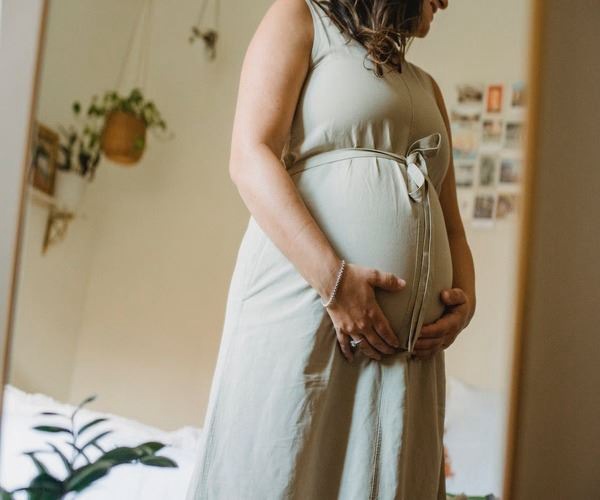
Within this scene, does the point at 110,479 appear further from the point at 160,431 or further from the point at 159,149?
the point at 159,149

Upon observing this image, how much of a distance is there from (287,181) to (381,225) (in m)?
0.12

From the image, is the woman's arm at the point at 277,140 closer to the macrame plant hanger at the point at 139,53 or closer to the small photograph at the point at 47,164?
the small photograph at the point at 47,164

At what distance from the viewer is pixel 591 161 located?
2.22ft

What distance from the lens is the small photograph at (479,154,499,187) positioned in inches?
44.3

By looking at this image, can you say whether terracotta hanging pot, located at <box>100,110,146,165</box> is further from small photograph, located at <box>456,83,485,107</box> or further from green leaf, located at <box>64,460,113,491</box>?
green leaf, located at <box>64,460,113,491</box>

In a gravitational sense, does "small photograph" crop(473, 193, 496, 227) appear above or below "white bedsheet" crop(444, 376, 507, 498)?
above

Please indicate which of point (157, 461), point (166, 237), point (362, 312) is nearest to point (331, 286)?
point (362, 312)

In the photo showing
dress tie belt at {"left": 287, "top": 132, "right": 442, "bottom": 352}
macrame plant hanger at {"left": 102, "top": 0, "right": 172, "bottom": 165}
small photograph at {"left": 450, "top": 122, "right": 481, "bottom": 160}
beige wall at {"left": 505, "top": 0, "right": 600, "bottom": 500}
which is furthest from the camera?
macrame plant hanger at {"left": 102, "top": 0, "right": 172, "bottom": 165}

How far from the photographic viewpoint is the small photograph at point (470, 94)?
121 centimetres

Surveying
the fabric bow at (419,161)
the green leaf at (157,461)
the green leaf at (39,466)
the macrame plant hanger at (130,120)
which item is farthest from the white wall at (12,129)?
the macrame plant hanger at (130,120)

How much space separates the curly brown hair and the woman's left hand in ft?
0.93

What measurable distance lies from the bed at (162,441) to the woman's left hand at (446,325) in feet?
0.46

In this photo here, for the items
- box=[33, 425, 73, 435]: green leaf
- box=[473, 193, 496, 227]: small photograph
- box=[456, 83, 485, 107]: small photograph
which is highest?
box=[456, 83, 485, 107]: small photograph

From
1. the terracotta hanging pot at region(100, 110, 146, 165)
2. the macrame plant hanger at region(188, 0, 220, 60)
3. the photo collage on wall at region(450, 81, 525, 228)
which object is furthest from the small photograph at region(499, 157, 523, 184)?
the terracotta hanging pot at region(100, 110, 146, 165)
